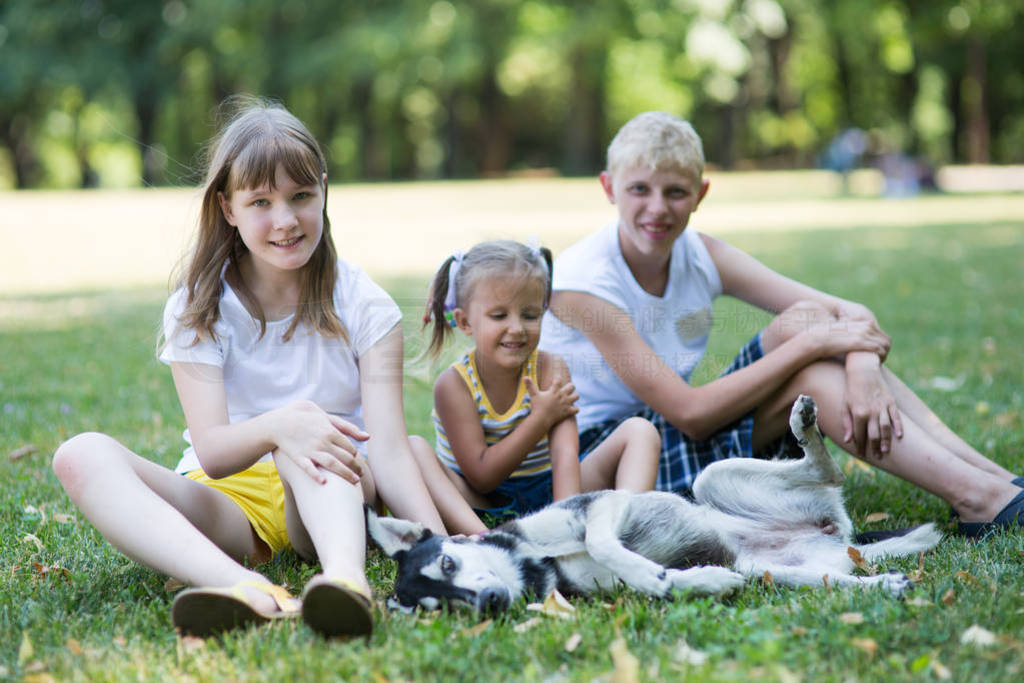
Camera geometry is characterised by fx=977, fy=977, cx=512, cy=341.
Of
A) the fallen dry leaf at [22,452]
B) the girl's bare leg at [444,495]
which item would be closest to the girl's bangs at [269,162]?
the girl's bare leg at [444,495]

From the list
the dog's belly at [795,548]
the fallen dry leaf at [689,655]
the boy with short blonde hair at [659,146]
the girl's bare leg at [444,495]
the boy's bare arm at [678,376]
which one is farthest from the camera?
the boy with short blonde hair at [659,146]

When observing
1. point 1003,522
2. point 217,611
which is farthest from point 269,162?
point 1003,522

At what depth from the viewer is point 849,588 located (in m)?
2.93

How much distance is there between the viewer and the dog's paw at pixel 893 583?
9.41 ft

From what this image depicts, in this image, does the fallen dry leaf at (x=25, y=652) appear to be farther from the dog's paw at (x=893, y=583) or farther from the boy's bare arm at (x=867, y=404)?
the boy's bare arm at (x=867, y=404)

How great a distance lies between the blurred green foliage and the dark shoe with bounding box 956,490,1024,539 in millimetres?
32415

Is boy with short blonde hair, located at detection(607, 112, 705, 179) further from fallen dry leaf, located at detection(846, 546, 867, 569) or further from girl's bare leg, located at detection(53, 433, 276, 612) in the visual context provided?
girl's bare leg, located at detection(53, 433, 276, 612)

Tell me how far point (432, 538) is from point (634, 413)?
5.19 ft

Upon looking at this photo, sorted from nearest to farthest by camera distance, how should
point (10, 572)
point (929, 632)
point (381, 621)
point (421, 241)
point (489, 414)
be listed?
point (929, 632) < point (381, 621) < point (10, 572) < point (489, 414) < point (421, 241)

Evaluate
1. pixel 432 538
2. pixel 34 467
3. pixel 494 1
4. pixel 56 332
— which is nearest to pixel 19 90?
pixel 494 1

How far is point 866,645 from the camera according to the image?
8.14ft

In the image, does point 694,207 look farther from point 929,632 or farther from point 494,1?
point 494,1

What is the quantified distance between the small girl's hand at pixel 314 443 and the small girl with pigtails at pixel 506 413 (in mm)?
637

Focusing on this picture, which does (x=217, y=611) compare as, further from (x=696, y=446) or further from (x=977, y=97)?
(x=977, y=97)
